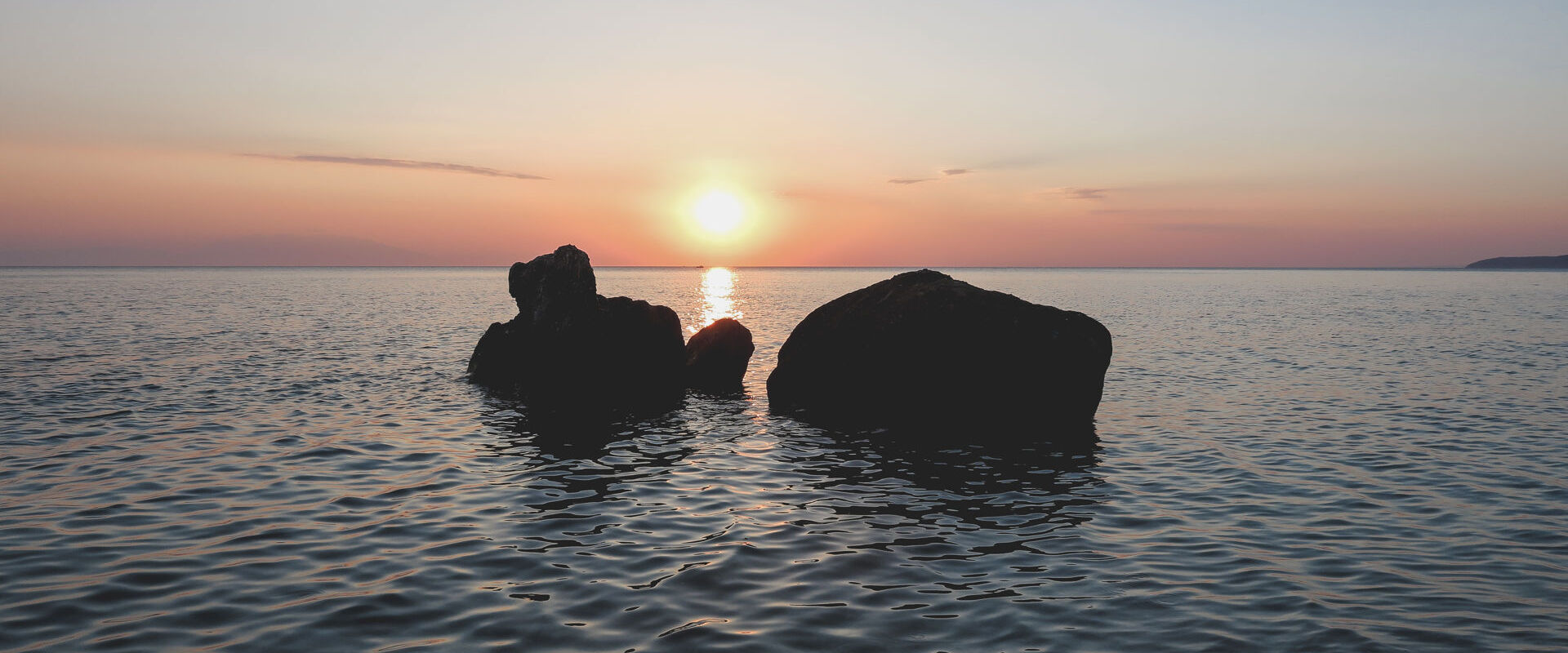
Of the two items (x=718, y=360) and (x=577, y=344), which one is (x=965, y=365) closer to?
(x=718, y=360)

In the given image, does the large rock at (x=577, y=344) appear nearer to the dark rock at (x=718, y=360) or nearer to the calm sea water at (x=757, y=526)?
the dark rock at (x=718, y=360)

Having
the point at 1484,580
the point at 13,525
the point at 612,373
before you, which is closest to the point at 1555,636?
the point at 1484,580

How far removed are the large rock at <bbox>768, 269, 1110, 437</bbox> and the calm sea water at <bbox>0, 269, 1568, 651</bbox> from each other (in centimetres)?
183

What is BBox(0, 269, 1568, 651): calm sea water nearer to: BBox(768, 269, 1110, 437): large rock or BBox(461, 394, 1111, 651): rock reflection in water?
BBox(461, 394, 1111, 651): rock reflection in water

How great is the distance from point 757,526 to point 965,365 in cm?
1062

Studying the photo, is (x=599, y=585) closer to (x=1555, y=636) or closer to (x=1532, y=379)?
(x=1555, y=636)

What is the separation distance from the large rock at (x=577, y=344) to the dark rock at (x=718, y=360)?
1.68 feet

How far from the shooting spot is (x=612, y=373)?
2795 cm

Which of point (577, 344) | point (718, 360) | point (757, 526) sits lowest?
point (757, 526)

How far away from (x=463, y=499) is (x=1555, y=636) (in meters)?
12.4

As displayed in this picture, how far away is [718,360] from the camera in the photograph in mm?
28453

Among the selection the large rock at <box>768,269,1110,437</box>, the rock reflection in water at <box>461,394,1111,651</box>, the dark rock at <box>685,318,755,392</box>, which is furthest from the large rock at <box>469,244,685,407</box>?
the rock reflection in water at <box>461,394,1111,651</box>

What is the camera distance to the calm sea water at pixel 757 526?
27.1 ft

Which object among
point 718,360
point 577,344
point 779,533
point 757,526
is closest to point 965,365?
point 718,360
